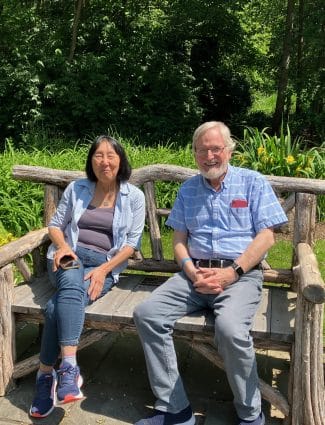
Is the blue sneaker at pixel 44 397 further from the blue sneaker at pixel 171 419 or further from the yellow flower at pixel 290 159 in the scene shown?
the yellow flower at pixel 290 159

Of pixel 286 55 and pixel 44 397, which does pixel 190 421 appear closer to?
pixel 44 397

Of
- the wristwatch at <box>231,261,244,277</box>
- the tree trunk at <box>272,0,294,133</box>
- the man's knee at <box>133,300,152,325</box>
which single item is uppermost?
the tree trunk at <box>272,0,294,133</box>

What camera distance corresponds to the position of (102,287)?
3.02 m

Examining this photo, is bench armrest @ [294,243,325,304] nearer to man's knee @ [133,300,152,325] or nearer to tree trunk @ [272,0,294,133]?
man's knee @ [133,300,152,325]

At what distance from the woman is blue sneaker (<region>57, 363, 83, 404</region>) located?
0.17 metres

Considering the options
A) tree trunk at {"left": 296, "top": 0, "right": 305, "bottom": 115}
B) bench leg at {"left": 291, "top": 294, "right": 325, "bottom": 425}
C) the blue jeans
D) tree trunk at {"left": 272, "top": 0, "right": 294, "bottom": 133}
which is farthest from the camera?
tree trunk at {"left": 296, "top": 0, "right": 305, "bottom": 115}

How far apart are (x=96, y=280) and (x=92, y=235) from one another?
0.31 m

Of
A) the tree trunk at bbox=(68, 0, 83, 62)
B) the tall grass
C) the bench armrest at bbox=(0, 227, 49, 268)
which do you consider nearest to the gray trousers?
the bench armrest at bbox=(0, 227, 49, 268)

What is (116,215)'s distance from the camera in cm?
315

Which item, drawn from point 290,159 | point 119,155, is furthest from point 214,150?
point 290,159

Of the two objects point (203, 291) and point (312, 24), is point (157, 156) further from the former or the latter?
point (312, 24)

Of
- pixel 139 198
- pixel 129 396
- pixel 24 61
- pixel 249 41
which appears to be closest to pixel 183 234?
pixel 139 198

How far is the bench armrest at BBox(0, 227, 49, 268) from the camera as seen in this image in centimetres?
300

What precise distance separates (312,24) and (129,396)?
9.12 meters
